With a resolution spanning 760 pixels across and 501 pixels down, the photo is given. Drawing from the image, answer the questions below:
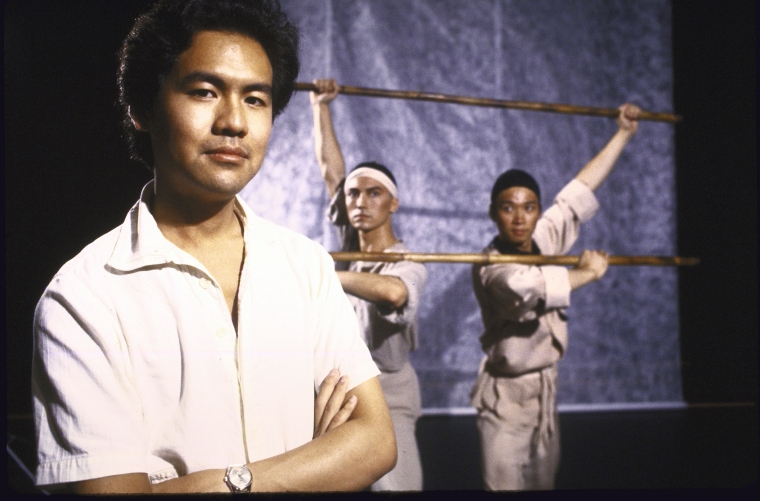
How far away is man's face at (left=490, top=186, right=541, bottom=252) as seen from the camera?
7.08 ft

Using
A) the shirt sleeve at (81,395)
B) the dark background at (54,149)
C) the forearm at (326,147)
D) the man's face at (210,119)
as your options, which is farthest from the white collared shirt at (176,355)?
the forearm at (326,147)

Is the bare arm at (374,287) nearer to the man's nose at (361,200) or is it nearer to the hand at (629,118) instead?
the man's nose at (361,200)

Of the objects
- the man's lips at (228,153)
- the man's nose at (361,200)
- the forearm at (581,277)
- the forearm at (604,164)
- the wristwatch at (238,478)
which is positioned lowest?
the wristwatch at (238,478)

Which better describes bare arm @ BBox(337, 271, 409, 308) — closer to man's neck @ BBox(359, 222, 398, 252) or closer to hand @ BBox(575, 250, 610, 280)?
man's neck @ BBox(359, 222, 398, 252)

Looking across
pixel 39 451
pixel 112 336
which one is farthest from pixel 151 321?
pixel 39 451

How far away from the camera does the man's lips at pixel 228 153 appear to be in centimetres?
118

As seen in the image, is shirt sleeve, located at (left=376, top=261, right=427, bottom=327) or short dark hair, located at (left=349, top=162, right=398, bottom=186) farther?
short dark hair, located at (left=349, top=162, right=398, bottom=186)

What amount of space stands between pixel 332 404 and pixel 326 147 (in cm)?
99

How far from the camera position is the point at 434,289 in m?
2.27

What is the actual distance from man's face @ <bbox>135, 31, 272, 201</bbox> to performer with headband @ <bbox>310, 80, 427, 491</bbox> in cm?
63

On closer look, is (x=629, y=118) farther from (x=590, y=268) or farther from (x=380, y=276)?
(x=380, y=276)

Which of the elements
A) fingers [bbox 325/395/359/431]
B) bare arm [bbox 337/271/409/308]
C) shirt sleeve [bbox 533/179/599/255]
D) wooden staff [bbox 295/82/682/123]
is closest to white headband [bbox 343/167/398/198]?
wooden staff [bbox 295/82/682/123]

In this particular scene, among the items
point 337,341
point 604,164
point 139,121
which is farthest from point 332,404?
point 604,164

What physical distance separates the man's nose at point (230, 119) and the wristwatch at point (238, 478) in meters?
0.61
